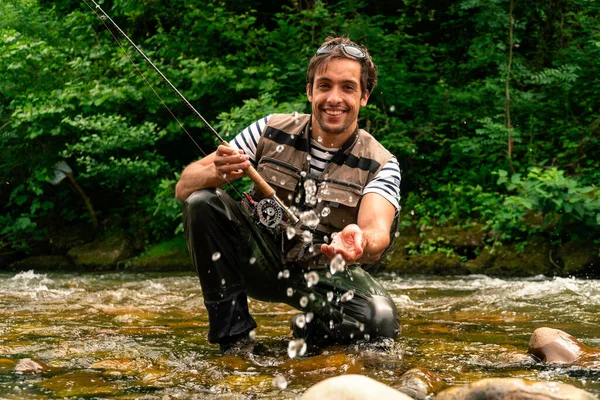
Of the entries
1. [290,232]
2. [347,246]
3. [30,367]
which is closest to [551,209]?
[290,232]

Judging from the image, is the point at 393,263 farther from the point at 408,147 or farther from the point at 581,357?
the point at 581,357

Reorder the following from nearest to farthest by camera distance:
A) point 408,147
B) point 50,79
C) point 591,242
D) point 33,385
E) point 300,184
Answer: point 33,385 < point 300,184 < point 591,242 < point 408,147 < point 50,79

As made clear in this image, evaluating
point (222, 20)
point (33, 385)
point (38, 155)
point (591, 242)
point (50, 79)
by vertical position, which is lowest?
point (33, 385)

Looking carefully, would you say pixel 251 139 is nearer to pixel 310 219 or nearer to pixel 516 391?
pixel 310 219

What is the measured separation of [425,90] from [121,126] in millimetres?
4360

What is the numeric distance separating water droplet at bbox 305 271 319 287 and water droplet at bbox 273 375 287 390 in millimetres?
718

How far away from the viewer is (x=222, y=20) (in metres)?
9.98

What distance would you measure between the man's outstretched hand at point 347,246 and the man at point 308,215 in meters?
0.47

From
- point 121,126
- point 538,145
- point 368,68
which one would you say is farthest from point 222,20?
point 368,68

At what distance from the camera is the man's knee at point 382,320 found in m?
3.68

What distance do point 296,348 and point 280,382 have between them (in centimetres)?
76

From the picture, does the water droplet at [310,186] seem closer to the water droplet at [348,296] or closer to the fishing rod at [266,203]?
the fishing rod at [266,203]

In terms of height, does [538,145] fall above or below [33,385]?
above

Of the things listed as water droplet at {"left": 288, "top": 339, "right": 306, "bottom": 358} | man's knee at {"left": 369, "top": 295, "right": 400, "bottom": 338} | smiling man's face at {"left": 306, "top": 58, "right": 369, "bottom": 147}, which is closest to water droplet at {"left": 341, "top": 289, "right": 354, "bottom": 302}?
man's knee at {"left": 369, "top": 295, "right": 400, "bottom": 338}
